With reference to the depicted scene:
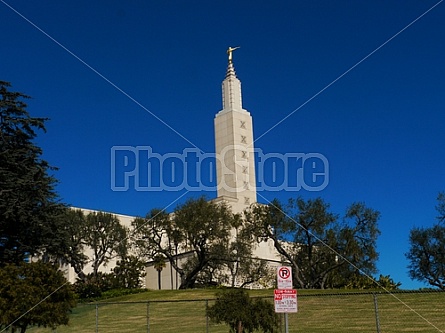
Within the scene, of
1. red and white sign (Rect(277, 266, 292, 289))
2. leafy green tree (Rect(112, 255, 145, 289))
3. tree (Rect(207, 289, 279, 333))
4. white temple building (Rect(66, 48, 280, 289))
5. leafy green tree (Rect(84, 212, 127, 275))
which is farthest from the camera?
white temple building (Rect(66, 48, 280, 289))

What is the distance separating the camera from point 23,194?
1565 inches

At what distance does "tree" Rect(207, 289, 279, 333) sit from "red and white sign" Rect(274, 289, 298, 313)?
5.73 meters

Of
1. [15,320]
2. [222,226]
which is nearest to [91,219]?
[222,226]

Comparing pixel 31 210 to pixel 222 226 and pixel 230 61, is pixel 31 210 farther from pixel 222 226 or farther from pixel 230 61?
pixel 230 61

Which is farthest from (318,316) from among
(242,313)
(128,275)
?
(128,275)

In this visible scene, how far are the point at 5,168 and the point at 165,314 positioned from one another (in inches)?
575

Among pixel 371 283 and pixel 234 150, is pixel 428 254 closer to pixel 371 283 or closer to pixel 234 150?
pixel 371 283

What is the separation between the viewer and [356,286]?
56312 mm

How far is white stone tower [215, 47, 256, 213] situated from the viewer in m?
90.1

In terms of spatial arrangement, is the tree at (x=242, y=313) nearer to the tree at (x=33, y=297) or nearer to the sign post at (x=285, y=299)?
the sign post at (x=285, y=299)

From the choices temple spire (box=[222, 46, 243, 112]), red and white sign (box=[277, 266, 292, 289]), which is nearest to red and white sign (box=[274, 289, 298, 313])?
red and white sign (box=[277, 266, 292, 289])

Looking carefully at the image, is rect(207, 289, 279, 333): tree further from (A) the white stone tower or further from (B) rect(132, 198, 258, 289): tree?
(A) the white stone tower

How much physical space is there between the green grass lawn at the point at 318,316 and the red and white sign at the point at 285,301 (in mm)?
8856

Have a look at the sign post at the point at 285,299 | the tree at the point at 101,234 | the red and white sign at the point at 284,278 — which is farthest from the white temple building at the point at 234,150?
the sign post at the point at 285,299
